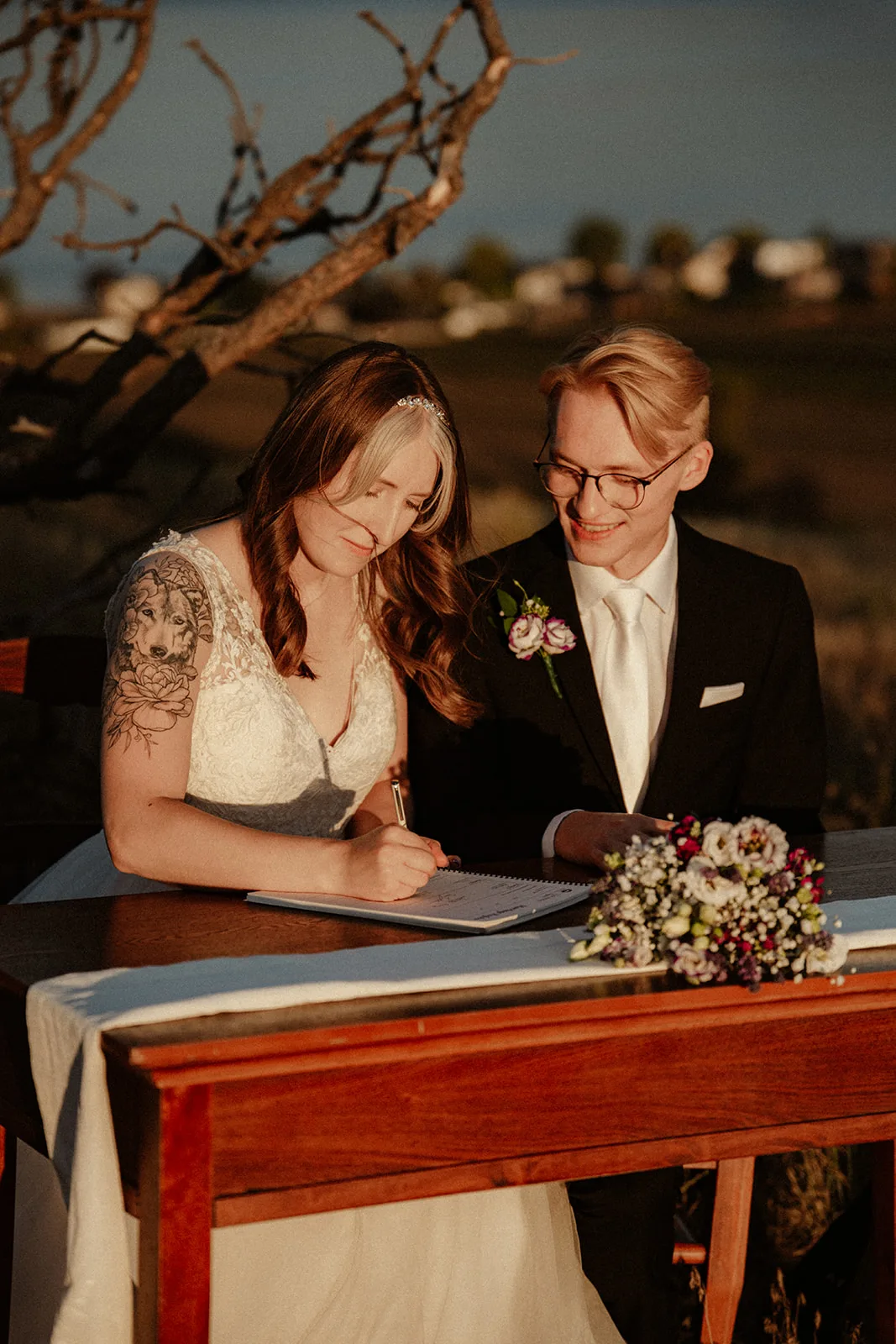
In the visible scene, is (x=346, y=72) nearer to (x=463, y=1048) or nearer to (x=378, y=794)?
(x=378, y=794)

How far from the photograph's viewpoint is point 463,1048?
74.5 inches

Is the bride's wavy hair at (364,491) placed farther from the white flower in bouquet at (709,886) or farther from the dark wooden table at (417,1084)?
the white flower in bouquet at (709,886)

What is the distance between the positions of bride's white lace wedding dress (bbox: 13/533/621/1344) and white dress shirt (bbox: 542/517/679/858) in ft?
1.81

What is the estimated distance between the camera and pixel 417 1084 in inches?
74.5

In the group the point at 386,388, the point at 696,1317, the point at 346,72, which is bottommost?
the point at 696,1317

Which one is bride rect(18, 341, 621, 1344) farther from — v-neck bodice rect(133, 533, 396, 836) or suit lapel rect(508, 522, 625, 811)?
suit lapel rect(508, 522, 625, 811)

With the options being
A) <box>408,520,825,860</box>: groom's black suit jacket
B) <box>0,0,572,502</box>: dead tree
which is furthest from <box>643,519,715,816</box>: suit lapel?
<box>0,0,572,502</box>: dead tree

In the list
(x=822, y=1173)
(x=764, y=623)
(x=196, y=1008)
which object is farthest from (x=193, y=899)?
(x=822, y=1173)

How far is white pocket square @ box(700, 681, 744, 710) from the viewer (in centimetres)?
338

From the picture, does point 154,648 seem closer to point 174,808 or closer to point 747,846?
point 174,808

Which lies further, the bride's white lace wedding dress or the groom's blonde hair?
the groom's blonde hair

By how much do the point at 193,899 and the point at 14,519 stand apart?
509 centimetres

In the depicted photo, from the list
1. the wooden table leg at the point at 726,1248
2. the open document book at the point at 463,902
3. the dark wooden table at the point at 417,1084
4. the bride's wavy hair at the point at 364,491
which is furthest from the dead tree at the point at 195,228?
the wooden table leg at the point at 726,1248

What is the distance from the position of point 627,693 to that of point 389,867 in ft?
3.48
